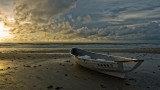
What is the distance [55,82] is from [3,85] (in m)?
3.48

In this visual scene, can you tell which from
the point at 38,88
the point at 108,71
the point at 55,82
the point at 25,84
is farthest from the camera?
the point at 108,71

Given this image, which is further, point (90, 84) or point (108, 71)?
point (108, 71)

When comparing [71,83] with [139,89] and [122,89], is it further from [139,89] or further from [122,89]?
[139,89]

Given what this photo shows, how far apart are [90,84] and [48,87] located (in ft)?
9.78

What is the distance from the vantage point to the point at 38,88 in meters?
8.45

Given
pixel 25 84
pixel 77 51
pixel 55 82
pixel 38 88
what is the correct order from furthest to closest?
pixel 77 51
pixel 55 82
pixel 25 84
pixel 38 88

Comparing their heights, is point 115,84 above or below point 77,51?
below

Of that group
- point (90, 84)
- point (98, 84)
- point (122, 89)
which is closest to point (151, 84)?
point (122, 89)

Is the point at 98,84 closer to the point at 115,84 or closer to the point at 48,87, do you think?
the point at 115,84

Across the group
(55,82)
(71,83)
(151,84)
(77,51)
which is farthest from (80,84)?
(77,51)

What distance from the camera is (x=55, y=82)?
9.75m

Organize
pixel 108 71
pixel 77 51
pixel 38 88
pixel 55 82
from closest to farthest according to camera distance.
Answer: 1. pixel 38 88
2. pixel 55 82
3. pixel 108 71
4. pixel 77 51

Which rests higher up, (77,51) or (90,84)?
(77,51)

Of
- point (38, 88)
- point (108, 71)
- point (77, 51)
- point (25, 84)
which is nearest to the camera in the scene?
point (38, 88)
